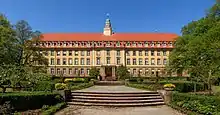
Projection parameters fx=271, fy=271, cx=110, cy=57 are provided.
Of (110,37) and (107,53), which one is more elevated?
(110,37)

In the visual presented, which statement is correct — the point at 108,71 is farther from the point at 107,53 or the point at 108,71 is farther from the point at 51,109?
the point at 51,109

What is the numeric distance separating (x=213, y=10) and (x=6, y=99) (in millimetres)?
30277

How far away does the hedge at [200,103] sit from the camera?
39.9ft

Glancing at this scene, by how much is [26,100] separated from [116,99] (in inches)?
217

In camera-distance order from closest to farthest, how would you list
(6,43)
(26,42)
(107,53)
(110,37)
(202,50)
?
(202,50) → (6,43) → (26,42) → (107,53) → (110,37)

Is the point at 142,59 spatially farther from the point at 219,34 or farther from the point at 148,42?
the point at 219,34

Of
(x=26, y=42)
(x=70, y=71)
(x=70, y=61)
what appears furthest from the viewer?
(x=70, y=61)

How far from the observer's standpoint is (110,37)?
74.0 m

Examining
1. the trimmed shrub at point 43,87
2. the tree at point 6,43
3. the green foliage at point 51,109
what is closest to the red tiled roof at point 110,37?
the tree at point 6,43

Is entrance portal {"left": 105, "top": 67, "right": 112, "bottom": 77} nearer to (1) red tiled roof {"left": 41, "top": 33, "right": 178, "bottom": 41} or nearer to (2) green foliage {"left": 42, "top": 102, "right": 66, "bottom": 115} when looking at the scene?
(1) red tiled roof {"left": 41, "top": 33, "right": 178, "bottom": 41}

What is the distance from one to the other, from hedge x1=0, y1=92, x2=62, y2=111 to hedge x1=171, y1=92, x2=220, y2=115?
7.32m

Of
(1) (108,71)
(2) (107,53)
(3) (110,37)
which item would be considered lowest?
(1) (108,71)

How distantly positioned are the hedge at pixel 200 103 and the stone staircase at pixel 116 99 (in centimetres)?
196

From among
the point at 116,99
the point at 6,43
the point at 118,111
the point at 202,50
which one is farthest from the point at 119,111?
the point at 6,43
